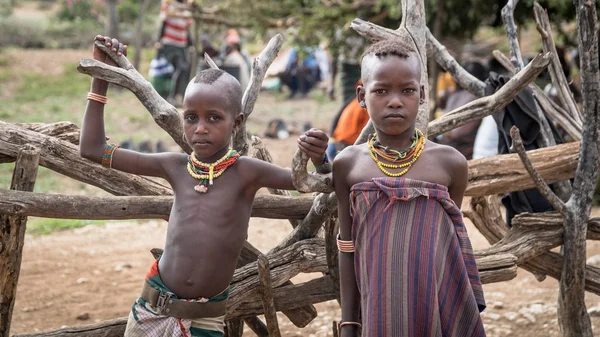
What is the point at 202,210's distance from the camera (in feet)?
8.25

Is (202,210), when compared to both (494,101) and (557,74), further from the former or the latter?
(557,74)

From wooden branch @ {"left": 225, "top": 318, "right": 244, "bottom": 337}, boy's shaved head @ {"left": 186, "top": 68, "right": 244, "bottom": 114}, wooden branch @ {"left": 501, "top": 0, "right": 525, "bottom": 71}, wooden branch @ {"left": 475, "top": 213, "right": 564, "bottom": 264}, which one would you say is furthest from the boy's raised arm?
wooden branch @ {"left": 501, "top": 0, "right": 525, "bottom": 71}

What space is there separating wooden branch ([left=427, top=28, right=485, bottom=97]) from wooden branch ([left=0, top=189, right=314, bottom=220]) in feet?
3.71

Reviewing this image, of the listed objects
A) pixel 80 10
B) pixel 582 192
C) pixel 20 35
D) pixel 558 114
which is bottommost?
pixel 582 192

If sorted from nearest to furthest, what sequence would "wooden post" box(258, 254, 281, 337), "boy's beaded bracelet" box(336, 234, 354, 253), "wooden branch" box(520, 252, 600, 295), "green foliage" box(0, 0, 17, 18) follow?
"boy's beaded bracelet" box(336, 234, 354, 253), "wooden post" box(258, 254, 281, 337), "wooden branch" box(520, 252, 600, 295), "green foliage" box(0, 0, 17, 18)

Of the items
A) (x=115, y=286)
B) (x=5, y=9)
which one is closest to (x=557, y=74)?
(x=115, y=286)

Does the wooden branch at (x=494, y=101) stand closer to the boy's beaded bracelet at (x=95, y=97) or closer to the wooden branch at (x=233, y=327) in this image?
the wooden branch at (x=233, y=327)

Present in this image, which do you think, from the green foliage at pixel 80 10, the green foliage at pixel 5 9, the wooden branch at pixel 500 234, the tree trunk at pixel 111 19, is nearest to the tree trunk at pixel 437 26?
the wooden branch at pixel 500 234

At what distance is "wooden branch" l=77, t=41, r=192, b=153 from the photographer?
2668mm

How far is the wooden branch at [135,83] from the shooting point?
8.75 feet

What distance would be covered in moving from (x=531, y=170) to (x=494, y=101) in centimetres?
34

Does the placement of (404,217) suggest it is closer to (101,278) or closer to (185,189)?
(185,189)

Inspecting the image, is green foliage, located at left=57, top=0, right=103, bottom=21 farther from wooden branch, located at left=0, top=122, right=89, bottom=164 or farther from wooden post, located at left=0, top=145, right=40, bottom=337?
wooden post, located at left=0, top=145, right=40, bottom=337

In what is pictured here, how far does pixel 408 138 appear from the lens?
7.80ft
